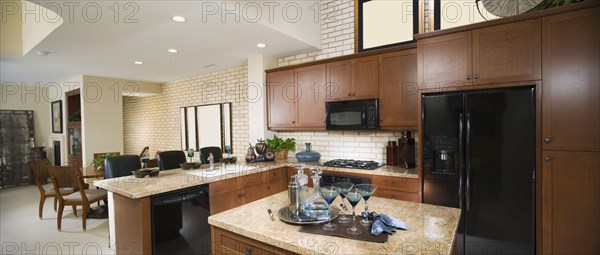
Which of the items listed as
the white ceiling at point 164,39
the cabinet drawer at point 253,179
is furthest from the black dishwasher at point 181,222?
the white ceiling at point 164,39

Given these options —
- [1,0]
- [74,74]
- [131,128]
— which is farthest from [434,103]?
[131,128]

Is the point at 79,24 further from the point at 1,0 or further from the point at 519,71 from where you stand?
the point at 519,71

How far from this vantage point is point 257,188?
3369 mm

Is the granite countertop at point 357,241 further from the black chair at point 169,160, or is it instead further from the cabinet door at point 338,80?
the black chair at point 169,160

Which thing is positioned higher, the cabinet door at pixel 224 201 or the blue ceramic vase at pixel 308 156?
→ the blue ceramic vase at pixel 308 156

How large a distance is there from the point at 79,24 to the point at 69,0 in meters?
0.57

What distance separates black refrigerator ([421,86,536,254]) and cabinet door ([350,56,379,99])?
824 millimetres

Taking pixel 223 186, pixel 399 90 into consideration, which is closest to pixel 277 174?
pixel 223 186

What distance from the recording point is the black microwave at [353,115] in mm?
3295

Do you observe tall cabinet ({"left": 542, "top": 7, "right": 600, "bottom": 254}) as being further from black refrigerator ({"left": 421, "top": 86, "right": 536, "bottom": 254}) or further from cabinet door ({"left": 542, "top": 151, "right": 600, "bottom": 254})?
black refrigerator ({"left": 421, "top": 86, "right": 536, "bottom": 254})

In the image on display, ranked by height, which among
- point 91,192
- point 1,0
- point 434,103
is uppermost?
Result: point 1,0

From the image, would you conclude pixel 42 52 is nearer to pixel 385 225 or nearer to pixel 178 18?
pixel 178 18

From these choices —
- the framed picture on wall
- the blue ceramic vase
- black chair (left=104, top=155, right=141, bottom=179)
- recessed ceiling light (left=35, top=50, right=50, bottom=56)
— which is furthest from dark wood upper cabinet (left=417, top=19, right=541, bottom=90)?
the framed picture on wall

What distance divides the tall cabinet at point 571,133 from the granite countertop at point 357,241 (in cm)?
119
